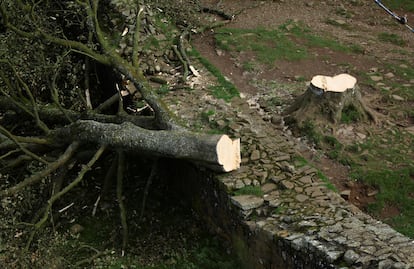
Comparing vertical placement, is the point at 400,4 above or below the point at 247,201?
above

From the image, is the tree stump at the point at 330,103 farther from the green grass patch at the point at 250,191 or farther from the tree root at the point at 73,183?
the tree root at the point at 73,183

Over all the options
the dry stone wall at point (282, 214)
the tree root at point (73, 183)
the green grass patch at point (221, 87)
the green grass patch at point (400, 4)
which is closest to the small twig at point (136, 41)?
the green grass patch at point (221, 87)

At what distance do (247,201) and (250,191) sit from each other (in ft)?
0.67

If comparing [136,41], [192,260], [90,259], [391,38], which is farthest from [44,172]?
[391,38]

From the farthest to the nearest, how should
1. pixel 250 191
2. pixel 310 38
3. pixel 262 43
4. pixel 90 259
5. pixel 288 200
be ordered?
pixel 310 38
pixel 262 43
pixel 90 259
pixel 250 191
pixel 288 200

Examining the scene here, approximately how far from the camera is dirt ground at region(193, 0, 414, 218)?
370 inches

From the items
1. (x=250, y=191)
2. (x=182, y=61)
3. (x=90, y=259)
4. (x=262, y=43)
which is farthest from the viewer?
(x=262, y=43)

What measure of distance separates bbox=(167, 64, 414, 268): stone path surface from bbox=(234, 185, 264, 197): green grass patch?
29mm

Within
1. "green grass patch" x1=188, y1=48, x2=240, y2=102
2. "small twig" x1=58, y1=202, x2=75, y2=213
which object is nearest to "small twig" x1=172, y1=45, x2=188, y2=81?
"green grass patch" x1=188, y1=48, x2=240, y2=102

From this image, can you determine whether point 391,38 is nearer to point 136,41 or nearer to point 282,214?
point 136,41

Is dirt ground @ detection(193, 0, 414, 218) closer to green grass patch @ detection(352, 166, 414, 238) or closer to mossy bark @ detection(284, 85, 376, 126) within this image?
green grass patch @ detection(352, 166, 414, 238)

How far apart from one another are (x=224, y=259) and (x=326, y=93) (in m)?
3.27

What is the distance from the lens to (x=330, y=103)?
1006 centimetres

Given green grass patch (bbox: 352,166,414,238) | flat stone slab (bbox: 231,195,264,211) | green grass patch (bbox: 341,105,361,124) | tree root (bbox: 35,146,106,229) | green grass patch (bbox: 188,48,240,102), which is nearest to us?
flat stone slab (bbox: 231,195,264,211)
